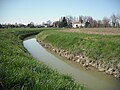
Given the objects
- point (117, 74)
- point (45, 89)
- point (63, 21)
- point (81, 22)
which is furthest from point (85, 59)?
point (81, 22)

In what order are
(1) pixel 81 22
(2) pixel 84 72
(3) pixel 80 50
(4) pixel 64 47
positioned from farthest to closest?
(1) pixel 81 22
(4) pixel 64 47
(3) pixel 80 50
(2) pixel 84 72

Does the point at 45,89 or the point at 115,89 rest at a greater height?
the point at 45,89

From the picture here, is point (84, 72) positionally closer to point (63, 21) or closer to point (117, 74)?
point (117, 74)

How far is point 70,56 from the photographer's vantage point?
1995 centimetres

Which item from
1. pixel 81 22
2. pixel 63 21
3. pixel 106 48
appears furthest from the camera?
pixel 81 22

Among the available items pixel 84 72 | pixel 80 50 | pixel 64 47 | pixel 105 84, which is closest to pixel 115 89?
pixel 105 84

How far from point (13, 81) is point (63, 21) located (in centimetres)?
10482

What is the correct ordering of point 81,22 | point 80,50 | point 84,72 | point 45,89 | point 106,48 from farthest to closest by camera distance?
point 81,22 → point 80,50 → point 106,48 → point 84,72 → point 45,89

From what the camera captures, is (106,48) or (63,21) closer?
(106,48)

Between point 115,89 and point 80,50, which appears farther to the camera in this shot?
point 80,50

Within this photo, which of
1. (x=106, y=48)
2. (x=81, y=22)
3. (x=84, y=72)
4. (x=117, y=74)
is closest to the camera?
(x=117, y=74)

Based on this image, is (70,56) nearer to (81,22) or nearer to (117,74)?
(117,74)

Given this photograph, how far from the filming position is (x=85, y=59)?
1738 cm

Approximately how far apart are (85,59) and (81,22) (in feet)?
384
